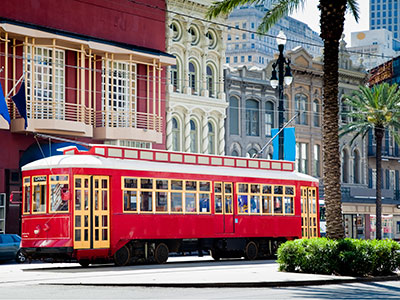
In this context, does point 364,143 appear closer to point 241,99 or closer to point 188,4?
point 241,99

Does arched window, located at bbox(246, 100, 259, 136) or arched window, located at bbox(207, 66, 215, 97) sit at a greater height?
arched window, located at bbox(207, 66, 215, 97)

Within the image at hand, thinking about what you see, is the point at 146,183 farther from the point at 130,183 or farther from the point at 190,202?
the point at 190,202

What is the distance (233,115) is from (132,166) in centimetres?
2684

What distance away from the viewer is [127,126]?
142 feet

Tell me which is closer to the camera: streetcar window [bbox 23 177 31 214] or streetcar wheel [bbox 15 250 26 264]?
streetcar window [bbox 23 177 31 214]

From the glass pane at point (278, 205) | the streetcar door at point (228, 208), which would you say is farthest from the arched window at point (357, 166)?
the streetcar door at point (228, 208)

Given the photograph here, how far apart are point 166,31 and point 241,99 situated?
9534 millimetres

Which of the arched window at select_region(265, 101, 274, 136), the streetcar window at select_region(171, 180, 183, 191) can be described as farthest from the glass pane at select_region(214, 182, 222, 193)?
the arched window at select_region(265, 101, 274, 136)

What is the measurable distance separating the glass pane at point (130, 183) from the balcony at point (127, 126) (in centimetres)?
1299

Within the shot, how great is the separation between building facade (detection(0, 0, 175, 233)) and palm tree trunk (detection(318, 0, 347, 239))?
47.6ft


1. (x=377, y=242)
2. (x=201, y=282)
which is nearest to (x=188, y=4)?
(x=377, y=242)

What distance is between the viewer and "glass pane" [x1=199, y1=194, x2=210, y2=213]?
102ft

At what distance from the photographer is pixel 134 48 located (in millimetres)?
43281

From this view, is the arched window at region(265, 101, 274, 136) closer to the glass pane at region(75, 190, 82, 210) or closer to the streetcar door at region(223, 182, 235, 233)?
the streetcar door at region(223, 182, 235, 233)
